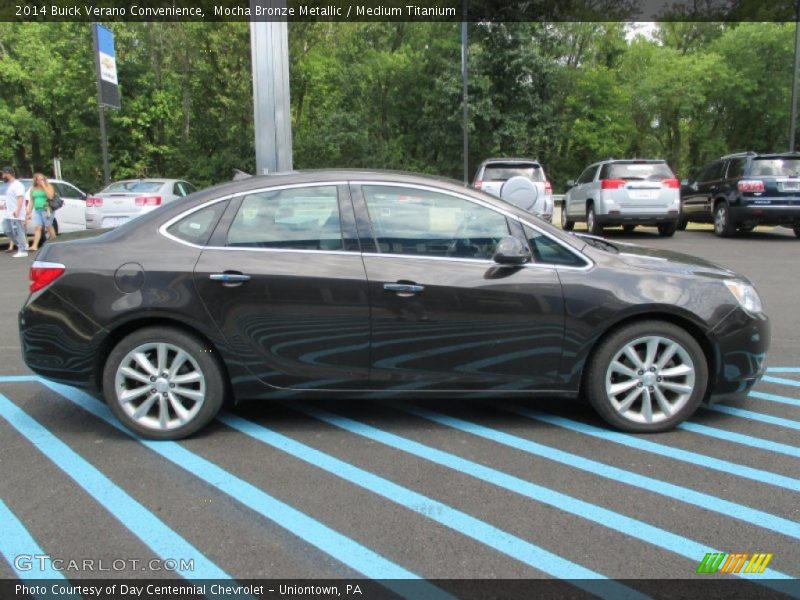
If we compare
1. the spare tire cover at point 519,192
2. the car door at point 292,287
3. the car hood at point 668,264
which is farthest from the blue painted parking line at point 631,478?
the spare tire cover at point 519,192

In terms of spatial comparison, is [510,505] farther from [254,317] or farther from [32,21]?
[32,21]

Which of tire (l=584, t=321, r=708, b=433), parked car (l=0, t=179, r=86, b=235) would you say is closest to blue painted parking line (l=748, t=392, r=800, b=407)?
tire (l=584, t=321, r=708, b=433)

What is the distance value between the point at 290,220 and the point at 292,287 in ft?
1.41

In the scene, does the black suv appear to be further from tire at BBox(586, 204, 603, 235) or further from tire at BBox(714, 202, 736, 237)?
tire at BBox(586, 204, 603, 235)

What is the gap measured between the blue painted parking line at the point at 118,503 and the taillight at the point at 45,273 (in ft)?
3.01

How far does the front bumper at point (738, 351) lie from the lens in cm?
385

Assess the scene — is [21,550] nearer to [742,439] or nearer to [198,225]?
[198,225]

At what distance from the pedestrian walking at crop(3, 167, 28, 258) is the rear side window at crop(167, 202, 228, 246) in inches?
388

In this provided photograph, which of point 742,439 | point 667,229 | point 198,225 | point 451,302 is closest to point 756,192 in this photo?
point 667,229

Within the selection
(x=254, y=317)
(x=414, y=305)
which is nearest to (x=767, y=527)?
(x=414, y=305)

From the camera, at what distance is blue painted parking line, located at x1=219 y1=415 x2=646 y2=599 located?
258cm

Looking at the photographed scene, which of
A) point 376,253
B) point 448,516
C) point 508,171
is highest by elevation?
point 508,171

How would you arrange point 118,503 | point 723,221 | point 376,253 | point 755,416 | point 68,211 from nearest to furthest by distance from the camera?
point 118,503, point 376,253, point 755,416, point 723,221, point 68,211

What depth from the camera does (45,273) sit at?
12.6 ft
